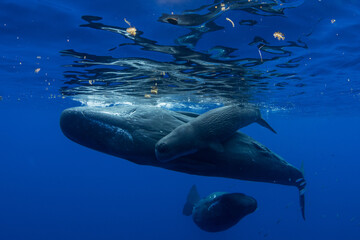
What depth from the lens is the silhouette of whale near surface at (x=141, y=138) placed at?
440 centimetres

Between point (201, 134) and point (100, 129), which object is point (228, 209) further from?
point (100, 129)

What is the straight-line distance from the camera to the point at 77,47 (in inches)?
413

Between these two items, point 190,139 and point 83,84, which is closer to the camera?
point 190,139

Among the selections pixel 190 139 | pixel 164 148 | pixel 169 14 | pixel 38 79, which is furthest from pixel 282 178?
pixel 38 79

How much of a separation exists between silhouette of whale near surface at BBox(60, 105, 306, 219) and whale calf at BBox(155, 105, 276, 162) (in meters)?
0.35

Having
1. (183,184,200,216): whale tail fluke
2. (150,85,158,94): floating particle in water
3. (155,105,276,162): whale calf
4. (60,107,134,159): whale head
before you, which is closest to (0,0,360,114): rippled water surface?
(150,85,158,94): floating particle in water

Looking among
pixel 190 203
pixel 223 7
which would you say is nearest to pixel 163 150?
pixel 223 7

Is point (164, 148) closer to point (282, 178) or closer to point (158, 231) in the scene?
point (282, 178)

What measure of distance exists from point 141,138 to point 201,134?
1137 millimetres

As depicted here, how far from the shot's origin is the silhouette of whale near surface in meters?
4.40

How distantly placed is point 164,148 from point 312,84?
1828 centimetres

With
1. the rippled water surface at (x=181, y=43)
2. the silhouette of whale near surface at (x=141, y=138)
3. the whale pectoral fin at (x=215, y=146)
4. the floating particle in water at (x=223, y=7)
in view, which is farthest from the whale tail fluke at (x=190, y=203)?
the whale pectoral fin at (x=215, y=146)

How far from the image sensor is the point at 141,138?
4.39 m

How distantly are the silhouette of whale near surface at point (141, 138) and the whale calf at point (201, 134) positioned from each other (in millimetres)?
346
